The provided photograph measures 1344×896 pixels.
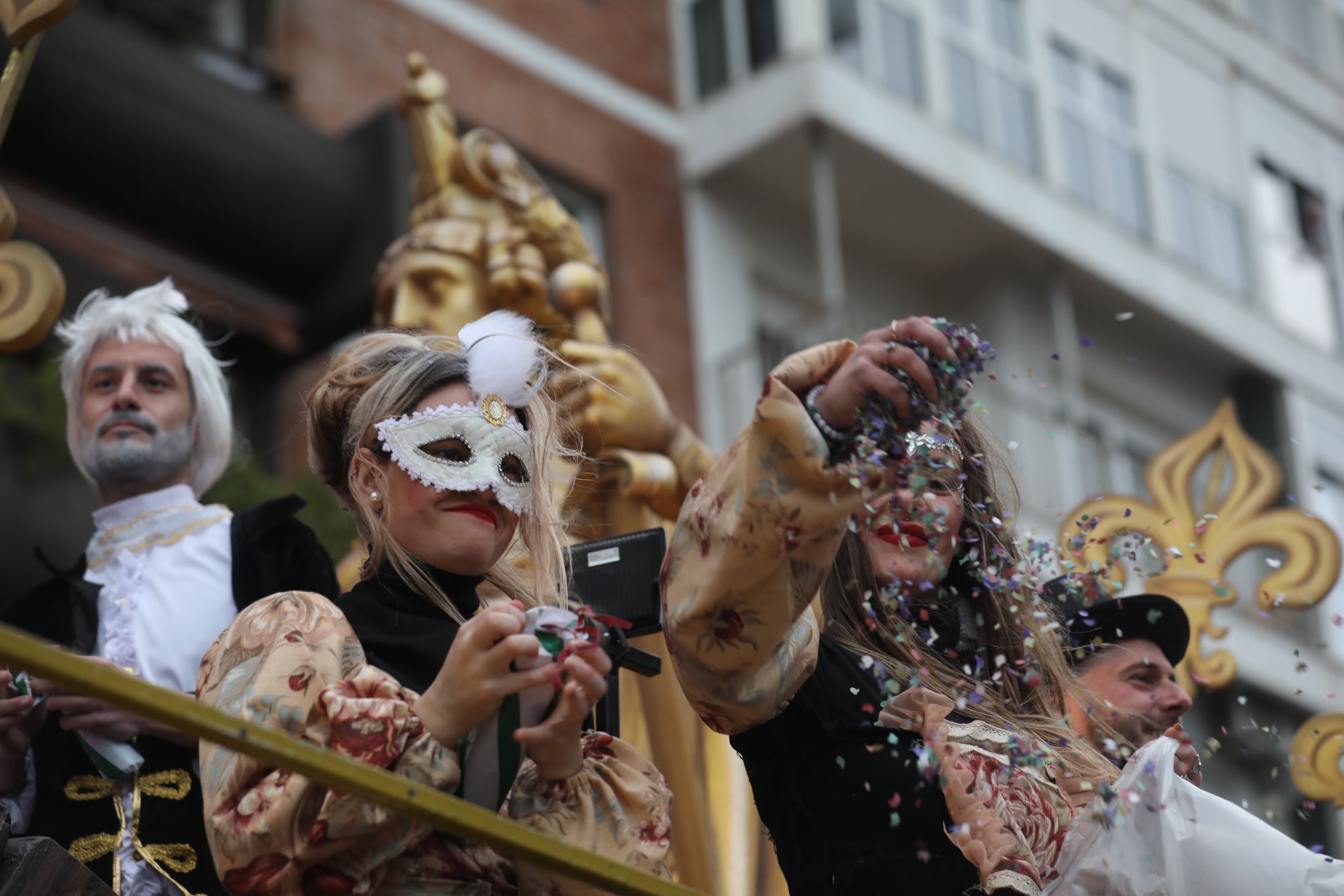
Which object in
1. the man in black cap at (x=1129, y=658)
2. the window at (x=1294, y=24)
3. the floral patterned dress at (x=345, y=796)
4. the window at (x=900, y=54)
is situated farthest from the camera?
the window at (x=1294, y=24)

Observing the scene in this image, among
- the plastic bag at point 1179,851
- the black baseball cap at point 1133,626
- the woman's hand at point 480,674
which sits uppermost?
the black baseball cap at point 1133,626

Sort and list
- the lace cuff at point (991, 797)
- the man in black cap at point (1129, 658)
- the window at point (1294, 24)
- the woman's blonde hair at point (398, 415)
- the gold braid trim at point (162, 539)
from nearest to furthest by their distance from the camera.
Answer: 1. the lace cuff at point (991, 797)
2. the woman's blonde hair at point (398, 415)
3. the man in black cap at point (1129, 658)
4. the gold braid trim at point (162, 539)
5. the window at point (1294, 24)

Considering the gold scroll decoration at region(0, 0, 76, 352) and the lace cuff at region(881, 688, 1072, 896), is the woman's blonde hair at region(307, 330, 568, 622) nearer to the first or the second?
the gold scroll decoration at region(0, 0, 76, 352)

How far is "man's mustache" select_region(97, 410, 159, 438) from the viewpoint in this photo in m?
4.71

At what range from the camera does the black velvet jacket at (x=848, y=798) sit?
10.8 ft

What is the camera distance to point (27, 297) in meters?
3.68

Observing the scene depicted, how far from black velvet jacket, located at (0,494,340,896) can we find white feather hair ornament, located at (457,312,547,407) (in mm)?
891

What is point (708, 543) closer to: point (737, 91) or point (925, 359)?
point (925, 359)

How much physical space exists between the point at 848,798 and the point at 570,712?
0.54 metres

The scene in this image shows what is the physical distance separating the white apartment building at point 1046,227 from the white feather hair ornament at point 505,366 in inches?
464

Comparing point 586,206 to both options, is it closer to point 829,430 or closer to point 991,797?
point 991,797

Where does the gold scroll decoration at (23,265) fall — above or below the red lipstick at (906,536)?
above

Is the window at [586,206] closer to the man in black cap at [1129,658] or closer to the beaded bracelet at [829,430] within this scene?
the man in black cap at [1129,658]

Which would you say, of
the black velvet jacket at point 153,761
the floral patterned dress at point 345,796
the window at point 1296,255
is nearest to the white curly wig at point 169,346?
the black velvet jacket at point 153,761
